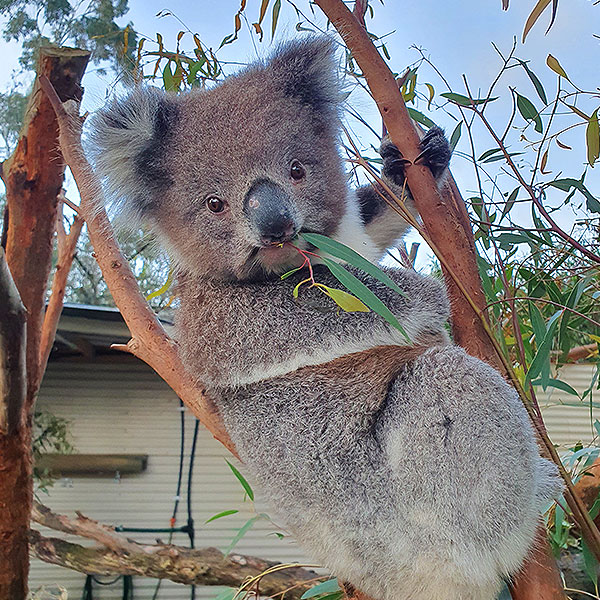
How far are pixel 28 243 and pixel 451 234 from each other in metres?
2.24

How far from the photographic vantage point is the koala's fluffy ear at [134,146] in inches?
60.8

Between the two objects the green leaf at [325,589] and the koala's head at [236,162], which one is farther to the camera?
the green leaf at [325,589]

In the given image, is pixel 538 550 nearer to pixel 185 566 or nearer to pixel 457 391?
pixel 457 391

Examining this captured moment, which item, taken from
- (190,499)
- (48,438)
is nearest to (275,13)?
(48,438)

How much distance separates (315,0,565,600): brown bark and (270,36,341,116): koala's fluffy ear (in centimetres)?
20

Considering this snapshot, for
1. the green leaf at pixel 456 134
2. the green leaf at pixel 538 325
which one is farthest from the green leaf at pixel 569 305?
the green leaf at pixel 456 134

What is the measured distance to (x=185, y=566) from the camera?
3.25 m

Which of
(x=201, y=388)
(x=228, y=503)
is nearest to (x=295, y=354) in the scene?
(x=201, y=388)

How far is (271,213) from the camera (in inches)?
52.1

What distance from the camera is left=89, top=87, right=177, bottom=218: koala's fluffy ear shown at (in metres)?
1.54

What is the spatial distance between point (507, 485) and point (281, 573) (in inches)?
91.2

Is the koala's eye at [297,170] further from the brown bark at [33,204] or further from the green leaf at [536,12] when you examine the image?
the brown bark at [33,204]

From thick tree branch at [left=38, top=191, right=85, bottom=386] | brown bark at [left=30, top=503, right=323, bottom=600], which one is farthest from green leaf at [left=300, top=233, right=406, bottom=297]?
brown bark at [left=30, top=503, right=323, bottom=600]

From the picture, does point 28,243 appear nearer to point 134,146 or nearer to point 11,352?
point 11,352
